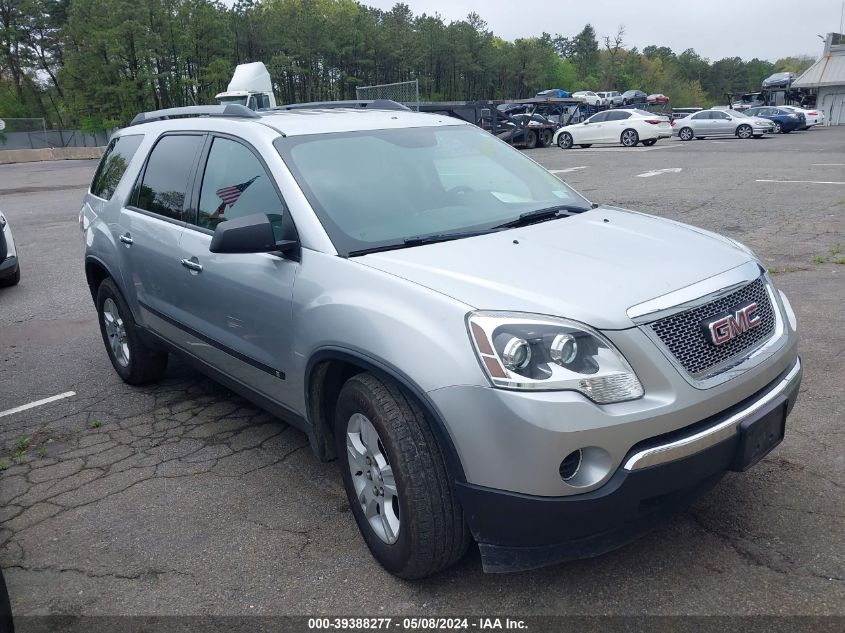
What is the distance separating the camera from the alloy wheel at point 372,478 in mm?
2795

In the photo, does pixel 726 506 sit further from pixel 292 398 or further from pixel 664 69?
pixel 664 69

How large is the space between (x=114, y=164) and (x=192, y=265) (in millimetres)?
1872

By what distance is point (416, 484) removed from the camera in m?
2.54

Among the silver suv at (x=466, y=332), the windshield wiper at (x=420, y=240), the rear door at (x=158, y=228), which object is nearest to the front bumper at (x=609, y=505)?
the silver suv at (x=466, y=332)

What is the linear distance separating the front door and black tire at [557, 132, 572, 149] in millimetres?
28314

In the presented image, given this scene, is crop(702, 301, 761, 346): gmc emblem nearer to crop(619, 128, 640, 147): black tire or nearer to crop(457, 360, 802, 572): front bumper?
crop(457, 360, 802, 572): front bumper

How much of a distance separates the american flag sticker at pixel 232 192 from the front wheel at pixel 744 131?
3365 cm

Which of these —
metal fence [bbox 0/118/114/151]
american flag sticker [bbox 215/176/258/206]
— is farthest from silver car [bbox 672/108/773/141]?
metal fence [bbox 0/118/114/151]

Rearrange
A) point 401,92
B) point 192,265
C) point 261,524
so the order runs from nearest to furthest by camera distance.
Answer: point 261,524
point 192,265
point 401,92

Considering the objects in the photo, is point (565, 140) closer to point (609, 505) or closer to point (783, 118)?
point (783, 118)

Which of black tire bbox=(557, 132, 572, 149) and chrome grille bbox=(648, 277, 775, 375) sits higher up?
chrome grille bbox=(648, 277, 775, 375)

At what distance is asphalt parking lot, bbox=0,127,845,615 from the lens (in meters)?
2.76

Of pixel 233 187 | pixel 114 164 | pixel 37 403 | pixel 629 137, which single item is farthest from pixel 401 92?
pixel 233 187

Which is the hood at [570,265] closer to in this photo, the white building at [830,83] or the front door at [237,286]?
the front door at [237,286]
